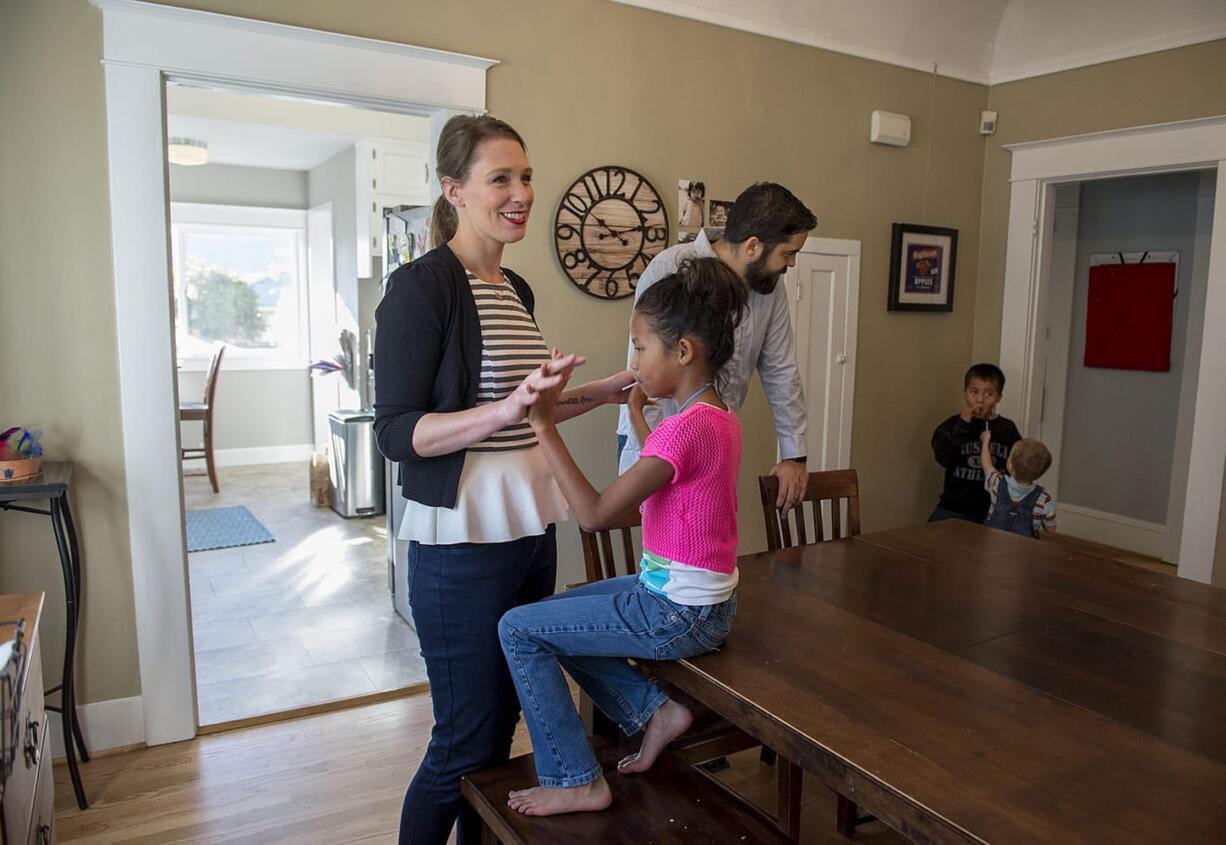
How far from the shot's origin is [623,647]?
144 centimetres

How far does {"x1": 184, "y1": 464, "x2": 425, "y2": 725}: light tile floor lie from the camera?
10.1 feet

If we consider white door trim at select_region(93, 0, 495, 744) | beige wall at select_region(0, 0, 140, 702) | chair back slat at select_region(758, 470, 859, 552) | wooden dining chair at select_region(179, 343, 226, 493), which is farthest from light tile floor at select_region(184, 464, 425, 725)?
chair back slat at select_region(758, 470, 859, 552)

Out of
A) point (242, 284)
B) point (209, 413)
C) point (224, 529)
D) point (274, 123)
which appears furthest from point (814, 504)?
point (242, 284)

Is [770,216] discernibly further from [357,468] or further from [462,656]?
[357,468]

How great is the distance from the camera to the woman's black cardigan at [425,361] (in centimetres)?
140

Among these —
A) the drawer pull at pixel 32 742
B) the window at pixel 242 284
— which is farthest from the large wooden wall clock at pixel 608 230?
the window at pixel 242 284

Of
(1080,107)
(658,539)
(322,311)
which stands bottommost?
(658,539)

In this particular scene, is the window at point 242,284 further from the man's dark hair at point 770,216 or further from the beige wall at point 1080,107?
the man's dark hair at point 770,216

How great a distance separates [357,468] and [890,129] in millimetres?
3569

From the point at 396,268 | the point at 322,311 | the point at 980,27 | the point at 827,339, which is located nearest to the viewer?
the point at 396,268

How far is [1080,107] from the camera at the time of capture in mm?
3889

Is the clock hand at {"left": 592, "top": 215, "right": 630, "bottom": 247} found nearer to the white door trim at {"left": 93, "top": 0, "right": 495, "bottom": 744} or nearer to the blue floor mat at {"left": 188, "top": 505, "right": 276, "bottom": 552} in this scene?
the white door trim at {"left": 93, "top": 0, "right": 495, "bottom": 744}

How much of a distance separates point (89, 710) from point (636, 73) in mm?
2703

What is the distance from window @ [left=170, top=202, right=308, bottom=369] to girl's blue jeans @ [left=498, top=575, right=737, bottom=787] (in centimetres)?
644
